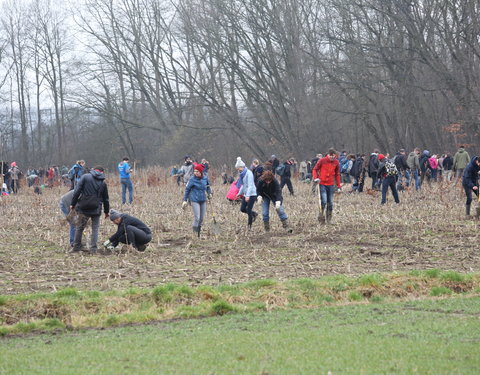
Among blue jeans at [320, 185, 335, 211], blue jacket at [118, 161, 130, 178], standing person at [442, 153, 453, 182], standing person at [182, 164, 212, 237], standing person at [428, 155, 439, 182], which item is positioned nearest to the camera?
standing person at [182, 164, 212, 237]

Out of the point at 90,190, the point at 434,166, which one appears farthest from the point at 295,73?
the point at 90,190

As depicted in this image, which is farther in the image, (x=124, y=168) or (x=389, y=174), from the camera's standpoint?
(x=124, y=168)

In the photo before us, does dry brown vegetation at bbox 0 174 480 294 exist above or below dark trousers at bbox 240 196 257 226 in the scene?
below

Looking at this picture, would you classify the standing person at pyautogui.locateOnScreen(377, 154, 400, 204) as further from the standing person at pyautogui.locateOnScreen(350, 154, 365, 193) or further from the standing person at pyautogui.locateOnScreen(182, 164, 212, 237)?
the standing person at pyautogui.locateOnScreen(182, 164, 212, 237)

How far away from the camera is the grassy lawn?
6.57 metres

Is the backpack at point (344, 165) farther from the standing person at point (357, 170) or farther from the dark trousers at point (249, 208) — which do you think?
the dark trousers at point (249, 208)

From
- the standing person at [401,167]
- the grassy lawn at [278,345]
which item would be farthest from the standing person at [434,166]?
the grassy lawn at [278,345]

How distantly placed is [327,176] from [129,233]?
5.73 meters

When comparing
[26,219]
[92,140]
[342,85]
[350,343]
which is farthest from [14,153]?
[350,343]

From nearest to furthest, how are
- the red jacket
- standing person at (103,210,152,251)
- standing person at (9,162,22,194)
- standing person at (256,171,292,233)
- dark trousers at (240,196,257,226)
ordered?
standing person at (103,210,152,251)
standing person at (256,171,292,233)
dark trousers at (240,196,257,226)
the red jacket
standing person at (9,162,22,194)

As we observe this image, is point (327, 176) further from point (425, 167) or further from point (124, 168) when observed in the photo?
point (425, 167)

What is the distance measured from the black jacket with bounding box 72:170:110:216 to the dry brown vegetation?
0.94 metres

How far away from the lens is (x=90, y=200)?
1530cm

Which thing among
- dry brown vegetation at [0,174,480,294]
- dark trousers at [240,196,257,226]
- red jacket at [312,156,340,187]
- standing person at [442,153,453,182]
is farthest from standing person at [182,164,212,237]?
standing person at [442,153,453,182]
